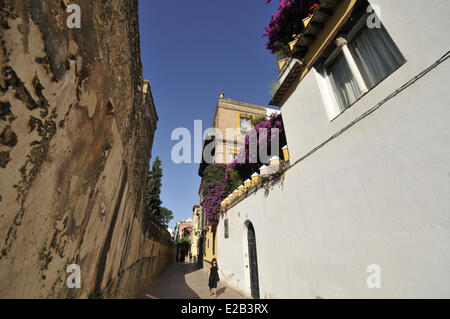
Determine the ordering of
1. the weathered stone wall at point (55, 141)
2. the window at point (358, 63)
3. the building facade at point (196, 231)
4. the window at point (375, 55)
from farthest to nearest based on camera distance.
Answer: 1. the building facade at point (196, 231)
2. the window at point (358, 63)
3. the window at point (375, 55)
4. the weathered stone wall at point (55, 141)

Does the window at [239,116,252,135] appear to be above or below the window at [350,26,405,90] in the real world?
above

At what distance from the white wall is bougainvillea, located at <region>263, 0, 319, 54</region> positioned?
3.04m

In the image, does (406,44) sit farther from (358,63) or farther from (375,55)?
(358,63)

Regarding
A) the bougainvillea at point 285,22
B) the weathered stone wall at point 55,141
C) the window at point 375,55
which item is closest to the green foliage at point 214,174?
the bougainvillea at point 285,22

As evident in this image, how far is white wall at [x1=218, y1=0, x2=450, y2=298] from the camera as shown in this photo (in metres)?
2.22

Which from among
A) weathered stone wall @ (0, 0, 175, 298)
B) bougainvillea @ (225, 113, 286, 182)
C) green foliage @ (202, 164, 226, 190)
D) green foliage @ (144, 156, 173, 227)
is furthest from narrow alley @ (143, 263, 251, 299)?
green foliage @ (144, 156, 173, 227)

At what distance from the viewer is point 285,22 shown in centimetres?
638

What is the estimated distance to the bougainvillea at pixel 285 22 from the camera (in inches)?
234

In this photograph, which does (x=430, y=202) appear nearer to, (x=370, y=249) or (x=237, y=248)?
(x=370, y=249)

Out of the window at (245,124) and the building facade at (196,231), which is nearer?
the window at (245,124)

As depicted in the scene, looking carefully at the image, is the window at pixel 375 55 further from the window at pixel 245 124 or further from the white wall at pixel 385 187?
the window at pixel 245 124

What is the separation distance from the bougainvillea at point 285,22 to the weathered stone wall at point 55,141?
5.93 meters

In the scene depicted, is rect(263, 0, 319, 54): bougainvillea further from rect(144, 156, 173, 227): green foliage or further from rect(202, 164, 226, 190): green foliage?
rect(144, 156, 173, 227): green foliage
